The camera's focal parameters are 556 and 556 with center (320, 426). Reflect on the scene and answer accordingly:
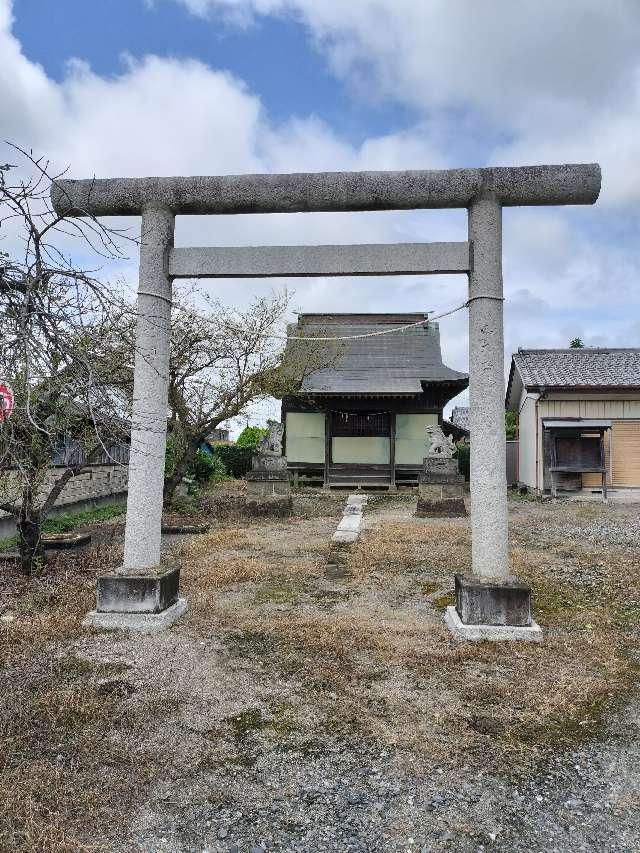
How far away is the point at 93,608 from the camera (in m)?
5.07

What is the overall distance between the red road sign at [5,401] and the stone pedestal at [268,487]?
964cm

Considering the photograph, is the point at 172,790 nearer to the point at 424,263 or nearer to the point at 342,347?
the point at 424,263

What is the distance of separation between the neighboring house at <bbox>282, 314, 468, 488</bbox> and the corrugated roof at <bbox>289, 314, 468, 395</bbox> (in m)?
0.03

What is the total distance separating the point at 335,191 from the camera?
190 inches

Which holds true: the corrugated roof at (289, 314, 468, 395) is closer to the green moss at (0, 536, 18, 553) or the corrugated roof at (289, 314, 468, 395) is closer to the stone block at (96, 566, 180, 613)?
the green moss at (0, 536, 18, 553)

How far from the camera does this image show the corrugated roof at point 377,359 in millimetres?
17219

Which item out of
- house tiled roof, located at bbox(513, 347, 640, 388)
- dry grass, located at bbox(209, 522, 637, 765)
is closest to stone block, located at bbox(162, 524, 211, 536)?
dry grass, located at bbox(209, 522, 637, 765)

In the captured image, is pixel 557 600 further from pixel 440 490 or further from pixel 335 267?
pixel 440 490

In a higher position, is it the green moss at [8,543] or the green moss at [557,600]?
the green moss at [8,543]

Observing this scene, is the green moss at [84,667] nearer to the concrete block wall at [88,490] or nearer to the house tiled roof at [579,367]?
the concrete block wall at [88,490]

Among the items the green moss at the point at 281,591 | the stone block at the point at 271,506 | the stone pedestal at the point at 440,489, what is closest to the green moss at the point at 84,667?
the green moss at the point at 281,591

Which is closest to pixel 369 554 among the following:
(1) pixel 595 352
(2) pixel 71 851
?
(2) pixel 71 851

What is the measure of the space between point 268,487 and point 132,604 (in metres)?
Result: 8.24

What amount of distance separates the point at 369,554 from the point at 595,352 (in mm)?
14329
